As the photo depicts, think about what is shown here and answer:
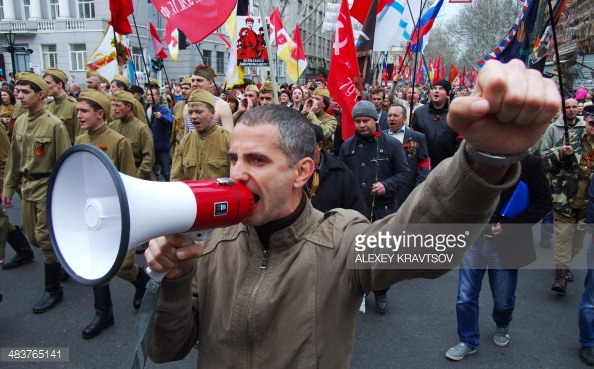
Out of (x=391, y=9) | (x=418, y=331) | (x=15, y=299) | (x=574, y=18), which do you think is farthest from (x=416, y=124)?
(x=574, y=18)

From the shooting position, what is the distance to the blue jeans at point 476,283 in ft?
11.0

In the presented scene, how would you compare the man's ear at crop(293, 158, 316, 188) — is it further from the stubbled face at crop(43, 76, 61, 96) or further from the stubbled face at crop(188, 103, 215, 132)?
Result: the stubbled face at crop(43, 76, 61, 96)

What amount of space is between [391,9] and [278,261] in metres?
5.66

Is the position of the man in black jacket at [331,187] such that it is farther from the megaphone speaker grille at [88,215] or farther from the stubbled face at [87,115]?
the megaphone speaker grille at [88,215]

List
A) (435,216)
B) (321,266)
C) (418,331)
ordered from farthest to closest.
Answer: (418,331) → (321,266) → (435,216)

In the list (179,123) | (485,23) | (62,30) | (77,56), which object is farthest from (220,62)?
(179,123)

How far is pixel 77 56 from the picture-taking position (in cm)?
3197

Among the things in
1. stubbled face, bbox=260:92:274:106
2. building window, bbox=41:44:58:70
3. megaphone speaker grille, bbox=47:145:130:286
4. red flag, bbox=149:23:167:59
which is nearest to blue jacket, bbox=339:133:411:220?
stubbled face, bbox=260:92:274:106

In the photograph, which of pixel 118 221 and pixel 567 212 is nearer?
pixel 118 221

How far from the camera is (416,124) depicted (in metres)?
5.85

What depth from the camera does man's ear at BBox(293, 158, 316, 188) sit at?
4.74 feet

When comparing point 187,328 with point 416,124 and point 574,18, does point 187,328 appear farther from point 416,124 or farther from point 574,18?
point 574,18

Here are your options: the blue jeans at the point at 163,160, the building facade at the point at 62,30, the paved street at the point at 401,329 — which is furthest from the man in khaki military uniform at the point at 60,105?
the building facade at the point at 62,30

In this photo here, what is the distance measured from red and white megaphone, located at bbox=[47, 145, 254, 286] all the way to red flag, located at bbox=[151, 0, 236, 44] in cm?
332
